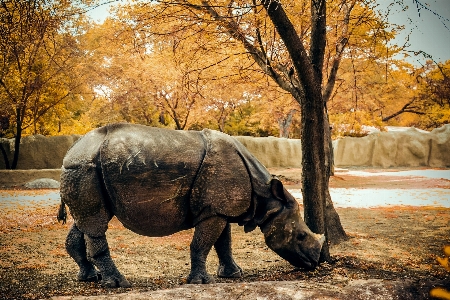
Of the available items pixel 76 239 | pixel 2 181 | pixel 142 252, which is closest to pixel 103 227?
pixel 76 239

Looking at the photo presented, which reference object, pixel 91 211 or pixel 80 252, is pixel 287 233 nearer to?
pixel 91 211

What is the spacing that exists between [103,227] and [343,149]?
87.4 ft

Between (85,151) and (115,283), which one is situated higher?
(85,151)

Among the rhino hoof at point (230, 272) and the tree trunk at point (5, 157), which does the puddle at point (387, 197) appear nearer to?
the rhino hoof at point (230, 272)

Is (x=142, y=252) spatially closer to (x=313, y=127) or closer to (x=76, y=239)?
(x=76, y=239)

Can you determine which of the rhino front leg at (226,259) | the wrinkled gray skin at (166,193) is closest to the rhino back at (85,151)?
the wrinkled gray skin at (166,193)

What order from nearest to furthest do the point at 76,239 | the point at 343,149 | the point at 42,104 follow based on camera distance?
the point at 76,239 < the point at 42,104 < the point at 343,149

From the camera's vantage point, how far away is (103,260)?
432cm

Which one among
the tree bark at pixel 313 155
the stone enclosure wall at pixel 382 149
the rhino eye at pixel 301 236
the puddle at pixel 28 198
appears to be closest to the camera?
the rhino eye at pixel 301 236

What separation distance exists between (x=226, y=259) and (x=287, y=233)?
806 millimetres

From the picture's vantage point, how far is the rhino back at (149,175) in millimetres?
4133

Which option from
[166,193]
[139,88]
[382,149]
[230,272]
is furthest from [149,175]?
[382,149]

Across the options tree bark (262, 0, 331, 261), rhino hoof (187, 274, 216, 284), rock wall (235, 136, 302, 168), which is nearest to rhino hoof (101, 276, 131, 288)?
rhino hoof (187, 274, 216, 284)

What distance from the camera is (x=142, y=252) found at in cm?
646
